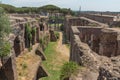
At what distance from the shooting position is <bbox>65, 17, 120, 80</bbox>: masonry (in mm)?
5300

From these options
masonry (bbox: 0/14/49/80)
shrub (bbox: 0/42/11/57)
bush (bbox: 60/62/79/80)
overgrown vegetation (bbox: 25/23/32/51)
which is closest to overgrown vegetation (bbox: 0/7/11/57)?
shrub (bbox: 0/42/11/57)

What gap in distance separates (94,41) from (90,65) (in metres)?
8.04

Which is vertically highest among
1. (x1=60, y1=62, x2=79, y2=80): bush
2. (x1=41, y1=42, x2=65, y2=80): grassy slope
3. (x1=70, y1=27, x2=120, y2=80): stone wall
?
(x1=70, y1=27, x2=120, y2=80): stone wall

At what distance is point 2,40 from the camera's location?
13250mm

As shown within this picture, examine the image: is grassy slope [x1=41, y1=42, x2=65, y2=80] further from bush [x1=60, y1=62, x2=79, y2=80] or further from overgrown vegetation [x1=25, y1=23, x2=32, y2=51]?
bush [x1=60, y1=62, x2=79, y2=80]

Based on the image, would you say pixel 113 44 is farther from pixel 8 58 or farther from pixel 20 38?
pixel 20 38

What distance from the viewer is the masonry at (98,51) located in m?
5.30

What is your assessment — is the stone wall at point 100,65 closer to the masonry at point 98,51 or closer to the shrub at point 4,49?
the masonry at point 98,51

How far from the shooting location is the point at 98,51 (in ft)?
50.1

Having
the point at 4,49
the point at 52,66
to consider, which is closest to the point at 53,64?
the point at 52,66

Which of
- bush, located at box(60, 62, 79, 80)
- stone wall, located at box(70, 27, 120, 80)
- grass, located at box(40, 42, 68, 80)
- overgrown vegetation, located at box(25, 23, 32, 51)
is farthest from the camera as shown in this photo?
overgrown vegetation, located at box(25, 23, 32, 51)

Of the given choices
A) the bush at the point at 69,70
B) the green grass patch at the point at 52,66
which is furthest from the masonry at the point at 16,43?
the bush at the point at 69,70

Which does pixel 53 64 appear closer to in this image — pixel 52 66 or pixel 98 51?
pixel 52 66

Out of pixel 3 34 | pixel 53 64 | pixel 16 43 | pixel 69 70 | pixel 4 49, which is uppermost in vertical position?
pixel 3 34
